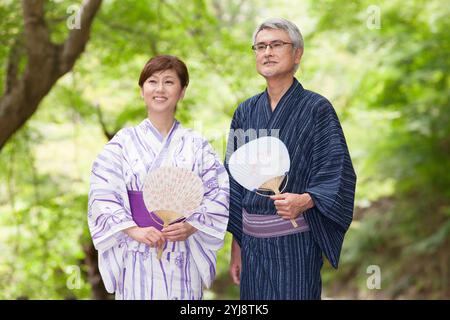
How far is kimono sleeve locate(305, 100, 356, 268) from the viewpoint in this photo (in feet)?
9.02

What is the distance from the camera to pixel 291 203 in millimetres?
2654

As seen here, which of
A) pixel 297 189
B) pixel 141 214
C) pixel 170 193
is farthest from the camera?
pixel 297 189

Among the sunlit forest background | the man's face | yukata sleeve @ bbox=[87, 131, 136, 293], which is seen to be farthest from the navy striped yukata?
the sunlit forest background

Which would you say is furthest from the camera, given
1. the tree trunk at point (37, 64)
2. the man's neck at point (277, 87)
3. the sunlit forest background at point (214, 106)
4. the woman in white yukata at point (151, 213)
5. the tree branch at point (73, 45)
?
the sunlit forest background at point (214, 106)

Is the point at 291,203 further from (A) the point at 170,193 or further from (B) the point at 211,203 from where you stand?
(A) the point at 170,193

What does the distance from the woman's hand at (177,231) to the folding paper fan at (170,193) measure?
24 millimetres

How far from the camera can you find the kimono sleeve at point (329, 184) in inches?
108

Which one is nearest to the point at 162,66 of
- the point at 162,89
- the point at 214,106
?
the point at 162,89

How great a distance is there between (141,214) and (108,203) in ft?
0.46

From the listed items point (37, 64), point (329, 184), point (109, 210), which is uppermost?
point (37, 64)

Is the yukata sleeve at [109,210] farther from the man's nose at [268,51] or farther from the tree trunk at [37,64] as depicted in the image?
the tree trunk at [37,64]

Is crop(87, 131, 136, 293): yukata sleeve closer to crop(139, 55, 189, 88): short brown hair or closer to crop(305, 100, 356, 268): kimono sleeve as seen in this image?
crop(139, 55, 189, 88): short brown hair

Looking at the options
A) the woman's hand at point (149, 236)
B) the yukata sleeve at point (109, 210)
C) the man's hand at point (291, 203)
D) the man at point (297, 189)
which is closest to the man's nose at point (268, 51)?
the man at point (297, 189)
